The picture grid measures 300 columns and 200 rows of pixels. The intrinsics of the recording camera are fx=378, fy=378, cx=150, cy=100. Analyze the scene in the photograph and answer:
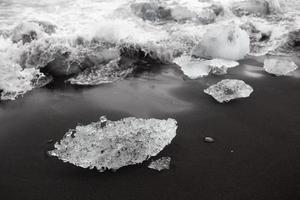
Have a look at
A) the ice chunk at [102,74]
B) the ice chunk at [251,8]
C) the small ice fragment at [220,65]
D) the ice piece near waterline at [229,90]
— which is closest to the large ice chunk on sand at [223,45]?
the small ice fragment at [220,65]

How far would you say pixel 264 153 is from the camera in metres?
3.21

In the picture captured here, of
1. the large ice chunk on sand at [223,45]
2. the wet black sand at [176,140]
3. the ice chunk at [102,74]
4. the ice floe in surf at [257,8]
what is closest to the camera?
the wet black sand at [176,140]

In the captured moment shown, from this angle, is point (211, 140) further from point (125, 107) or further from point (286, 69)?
point (286, 69)

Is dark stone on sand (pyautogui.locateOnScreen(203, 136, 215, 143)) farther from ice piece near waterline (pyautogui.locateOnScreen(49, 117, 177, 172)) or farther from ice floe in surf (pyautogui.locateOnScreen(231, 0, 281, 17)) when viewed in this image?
ice floe in surf (pyautogui.locateOnScreen(231, 0, 281, 17))

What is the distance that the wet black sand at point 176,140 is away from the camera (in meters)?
2.85

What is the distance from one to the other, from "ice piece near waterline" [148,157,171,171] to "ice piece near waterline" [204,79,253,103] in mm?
1200

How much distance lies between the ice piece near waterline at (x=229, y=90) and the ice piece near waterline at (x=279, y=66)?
2.12ft

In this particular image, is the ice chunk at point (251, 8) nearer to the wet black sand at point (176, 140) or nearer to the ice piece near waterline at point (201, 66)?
the ice piece near waterline at point (201, 66)

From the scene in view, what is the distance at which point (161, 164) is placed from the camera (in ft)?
10.2

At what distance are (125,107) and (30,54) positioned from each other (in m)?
1.91

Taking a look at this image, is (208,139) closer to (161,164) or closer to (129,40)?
(161,164)

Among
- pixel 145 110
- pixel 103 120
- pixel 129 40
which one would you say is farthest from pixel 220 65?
pixel 103 120

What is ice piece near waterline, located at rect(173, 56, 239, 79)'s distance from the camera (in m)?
4.76

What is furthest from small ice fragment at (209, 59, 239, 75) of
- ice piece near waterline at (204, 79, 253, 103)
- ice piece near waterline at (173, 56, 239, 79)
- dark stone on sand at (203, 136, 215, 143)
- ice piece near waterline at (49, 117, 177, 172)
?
dark stone on sand at (203, 136, 215, 143)
